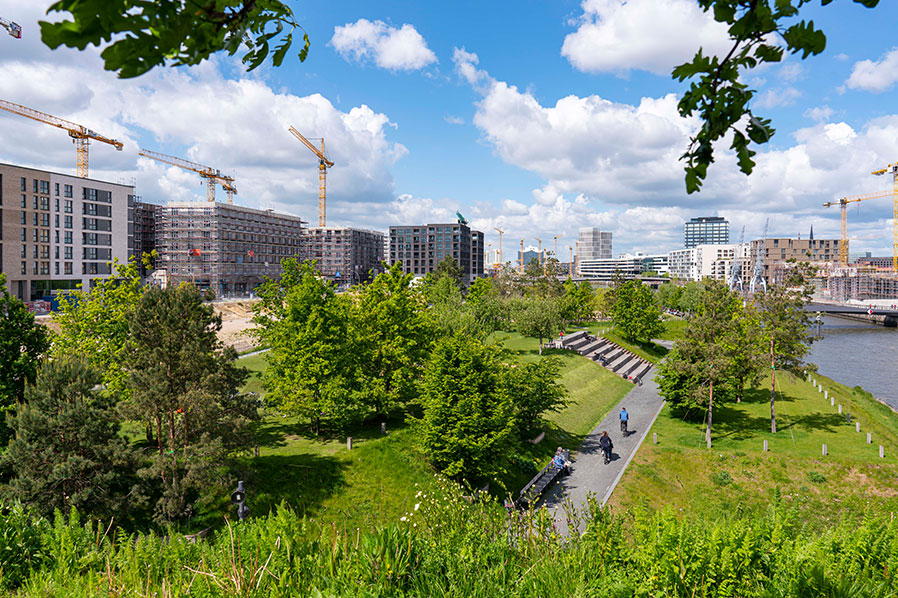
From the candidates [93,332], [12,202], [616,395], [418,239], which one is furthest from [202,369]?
[418,239]

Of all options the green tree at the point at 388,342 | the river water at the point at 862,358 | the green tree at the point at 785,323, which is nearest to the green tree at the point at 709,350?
the green tree at the point at 785,323

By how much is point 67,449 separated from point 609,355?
48.9m

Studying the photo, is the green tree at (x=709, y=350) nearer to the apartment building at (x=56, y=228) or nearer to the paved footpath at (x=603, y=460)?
the paved footpath at (x=603, y=460)

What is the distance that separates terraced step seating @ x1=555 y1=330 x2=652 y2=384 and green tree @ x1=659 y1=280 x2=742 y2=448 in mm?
15168

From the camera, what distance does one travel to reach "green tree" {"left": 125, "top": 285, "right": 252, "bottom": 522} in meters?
15.9

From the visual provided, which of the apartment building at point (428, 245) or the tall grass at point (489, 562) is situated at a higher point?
the apartment building at point (428, 245)

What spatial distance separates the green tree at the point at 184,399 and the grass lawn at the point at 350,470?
5.55ft

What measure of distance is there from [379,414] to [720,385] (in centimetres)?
2228

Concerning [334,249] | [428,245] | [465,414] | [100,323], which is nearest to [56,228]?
[100,323]

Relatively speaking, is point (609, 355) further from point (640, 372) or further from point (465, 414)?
point (465, 414)

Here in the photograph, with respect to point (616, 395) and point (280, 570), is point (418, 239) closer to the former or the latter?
point (616, 395)

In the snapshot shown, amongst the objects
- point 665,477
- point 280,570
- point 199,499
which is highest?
point 280,570

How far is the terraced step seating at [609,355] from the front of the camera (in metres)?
49.2

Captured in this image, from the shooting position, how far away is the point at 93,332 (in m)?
23.9
